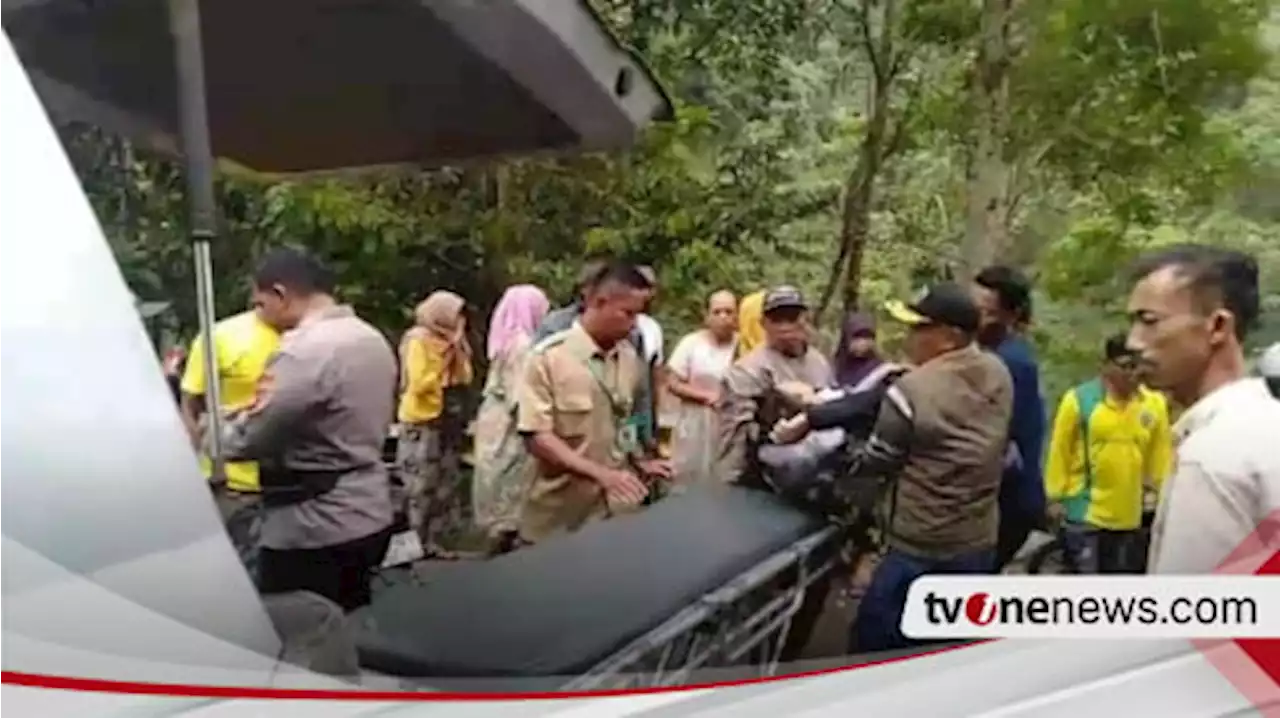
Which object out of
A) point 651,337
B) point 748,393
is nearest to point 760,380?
point 748,393

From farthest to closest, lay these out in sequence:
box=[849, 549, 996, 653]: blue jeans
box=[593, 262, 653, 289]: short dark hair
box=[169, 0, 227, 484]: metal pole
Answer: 1. box=[849, 549, 996, 653]: blue jeans
2. box=[593, 262, 653, 289]: short dark hair
3. box=[169, 0, 227, 484]: metal pole

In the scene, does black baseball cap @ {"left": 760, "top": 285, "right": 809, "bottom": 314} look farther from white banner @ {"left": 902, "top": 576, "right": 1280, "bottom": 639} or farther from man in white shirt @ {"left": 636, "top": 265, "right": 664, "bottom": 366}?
white banner @ {"left": 902, "top": 576, "right": 1280, "bottom": 639}

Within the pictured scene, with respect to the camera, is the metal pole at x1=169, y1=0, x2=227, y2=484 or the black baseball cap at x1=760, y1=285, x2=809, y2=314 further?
the black baseball cap at x1=760, y1=285, x2=809, y2=314

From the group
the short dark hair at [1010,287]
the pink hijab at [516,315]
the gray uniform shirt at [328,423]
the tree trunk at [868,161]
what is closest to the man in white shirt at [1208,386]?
the short dark hair at [1010,287]

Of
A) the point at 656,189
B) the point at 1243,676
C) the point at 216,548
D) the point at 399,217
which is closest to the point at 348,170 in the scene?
the point at 399,217

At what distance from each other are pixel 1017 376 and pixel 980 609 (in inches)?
12.1

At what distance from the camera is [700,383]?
5.45 feet

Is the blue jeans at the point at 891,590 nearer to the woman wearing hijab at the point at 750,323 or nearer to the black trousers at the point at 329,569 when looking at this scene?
the woman wearing hijab at the point at 750,323

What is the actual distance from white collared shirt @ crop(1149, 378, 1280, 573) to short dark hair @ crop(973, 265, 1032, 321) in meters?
0.26

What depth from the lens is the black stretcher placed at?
1.66 meters

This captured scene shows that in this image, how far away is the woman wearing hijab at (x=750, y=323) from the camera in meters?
1.65

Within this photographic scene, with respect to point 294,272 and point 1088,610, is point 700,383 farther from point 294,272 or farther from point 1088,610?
point 1088,610

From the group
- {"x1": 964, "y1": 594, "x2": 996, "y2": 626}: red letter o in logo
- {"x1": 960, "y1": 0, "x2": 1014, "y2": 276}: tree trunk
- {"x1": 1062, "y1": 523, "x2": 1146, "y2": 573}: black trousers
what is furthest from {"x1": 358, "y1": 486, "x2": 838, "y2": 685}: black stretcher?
{"x1": 960, "y1": 0, "x2": 1014, "y2": 276}: tree trunk

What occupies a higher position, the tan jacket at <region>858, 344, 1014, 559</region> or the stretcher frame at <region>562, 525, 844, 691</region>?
the tan jacket at <region>858, 344, 1014, 559</region>
